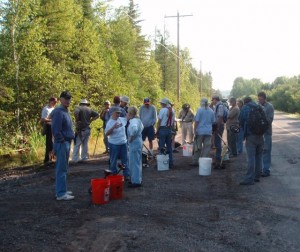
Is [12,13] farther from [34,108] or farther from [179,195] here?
[179,195]

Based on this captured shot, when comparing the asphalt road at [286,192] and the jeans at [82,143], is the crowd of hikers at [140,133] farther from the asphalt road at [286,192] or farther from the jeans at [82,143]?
the asphalt road at [286,192]

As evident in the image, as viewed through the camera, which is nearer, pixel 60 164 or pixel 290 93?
pixel 60 164

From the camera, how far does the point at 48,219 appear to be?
256 inches

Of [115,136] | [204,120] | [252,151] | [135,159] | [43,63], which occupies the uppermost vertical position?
[43,63]

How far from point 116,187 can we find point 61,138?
4.71 feet

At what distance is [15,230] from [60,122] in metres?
2.28

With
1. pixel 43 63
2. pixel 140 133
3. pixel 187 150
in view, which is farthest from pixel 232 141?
pixel 43 63

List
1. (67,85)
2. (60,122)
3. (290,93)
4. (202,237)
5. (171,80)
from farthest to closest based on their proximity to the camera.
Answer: (290,93)
(171,80)
(67,85)
(60,122)
(202,237)

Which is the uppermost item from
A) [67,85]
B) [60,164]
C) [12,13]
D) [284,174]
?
[12,13]

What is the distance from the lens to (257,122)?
9273mm

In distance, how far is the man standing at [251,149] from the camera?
9.25 m

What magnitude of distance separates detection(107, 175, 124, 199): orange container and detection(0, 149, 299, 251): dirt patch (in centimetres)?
18

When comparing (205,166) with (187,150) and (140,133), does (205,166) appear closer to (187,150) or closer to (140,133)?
(140,133)

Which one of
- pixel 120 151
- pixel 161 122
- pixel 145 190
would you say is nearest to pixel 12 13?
pixel 161 122
